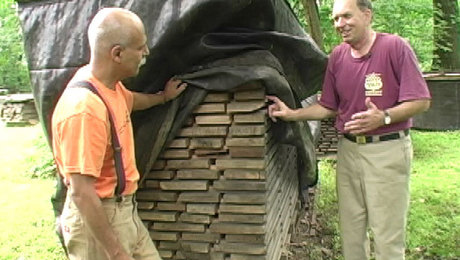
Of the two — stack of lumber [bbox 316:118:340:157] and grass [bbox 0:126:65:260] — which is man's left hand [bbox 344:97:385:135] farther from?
stack of lumber [bbox 316:118:340:157]

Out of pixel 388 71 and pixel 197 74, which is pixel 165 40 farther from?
pixel 388 71

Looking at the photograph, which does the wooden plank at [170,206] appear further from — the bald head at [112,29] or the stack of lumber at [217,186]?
the bald head at [112,29]

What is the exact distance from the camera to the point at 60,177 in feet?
9.17

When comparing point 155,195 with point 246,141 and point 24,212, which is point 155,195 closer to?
point 246,141

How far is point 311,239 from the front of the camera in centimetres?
489

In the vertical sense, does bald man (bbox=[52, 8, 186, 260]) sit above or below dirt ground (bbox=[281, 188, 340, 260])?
above

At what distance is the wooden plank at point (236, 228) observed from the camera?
9.10 feet

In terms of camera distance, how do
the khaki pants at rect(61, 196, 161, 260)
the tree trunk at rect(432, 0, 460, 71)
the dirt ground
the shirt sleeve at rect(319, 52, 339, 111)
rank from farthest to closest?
the tree trunk at rect(432, 0, 460, 71)
the dirt ground
the shirt sleeve at rect(319, 52, 339, 111)
the khaki pants at rect(61, 196, 161, 260)

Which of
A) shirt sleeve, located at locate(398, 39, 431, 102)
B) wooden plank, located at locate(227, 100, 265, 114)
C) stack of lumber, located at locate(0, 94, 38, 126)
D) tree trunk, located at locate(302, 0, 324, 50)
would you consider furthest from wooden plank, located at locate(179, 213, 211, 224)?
stack of lumber, located at locate(0, 94, 38, 126)

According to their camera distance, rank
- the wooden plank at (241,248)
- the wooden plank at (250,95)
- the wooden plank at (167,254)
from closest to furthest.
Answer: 1. the wooden plank at (250,95)
2. the wooden plank at (241,248)
3. the wooden plank at (167,254)

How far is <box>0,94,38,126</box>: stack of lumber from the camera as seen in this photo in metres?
13.6

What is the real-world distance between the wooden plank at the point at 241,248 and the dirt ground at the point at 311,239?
1.06m

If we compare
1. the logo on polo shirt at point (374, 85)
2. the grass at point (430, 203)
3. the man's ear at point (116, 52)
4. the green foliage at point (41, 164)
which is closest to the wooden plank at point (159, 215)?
the man's ear at point (116, 52)

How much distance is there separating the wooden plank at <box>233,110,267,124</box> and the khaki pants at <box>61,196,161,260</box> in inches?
30.3
